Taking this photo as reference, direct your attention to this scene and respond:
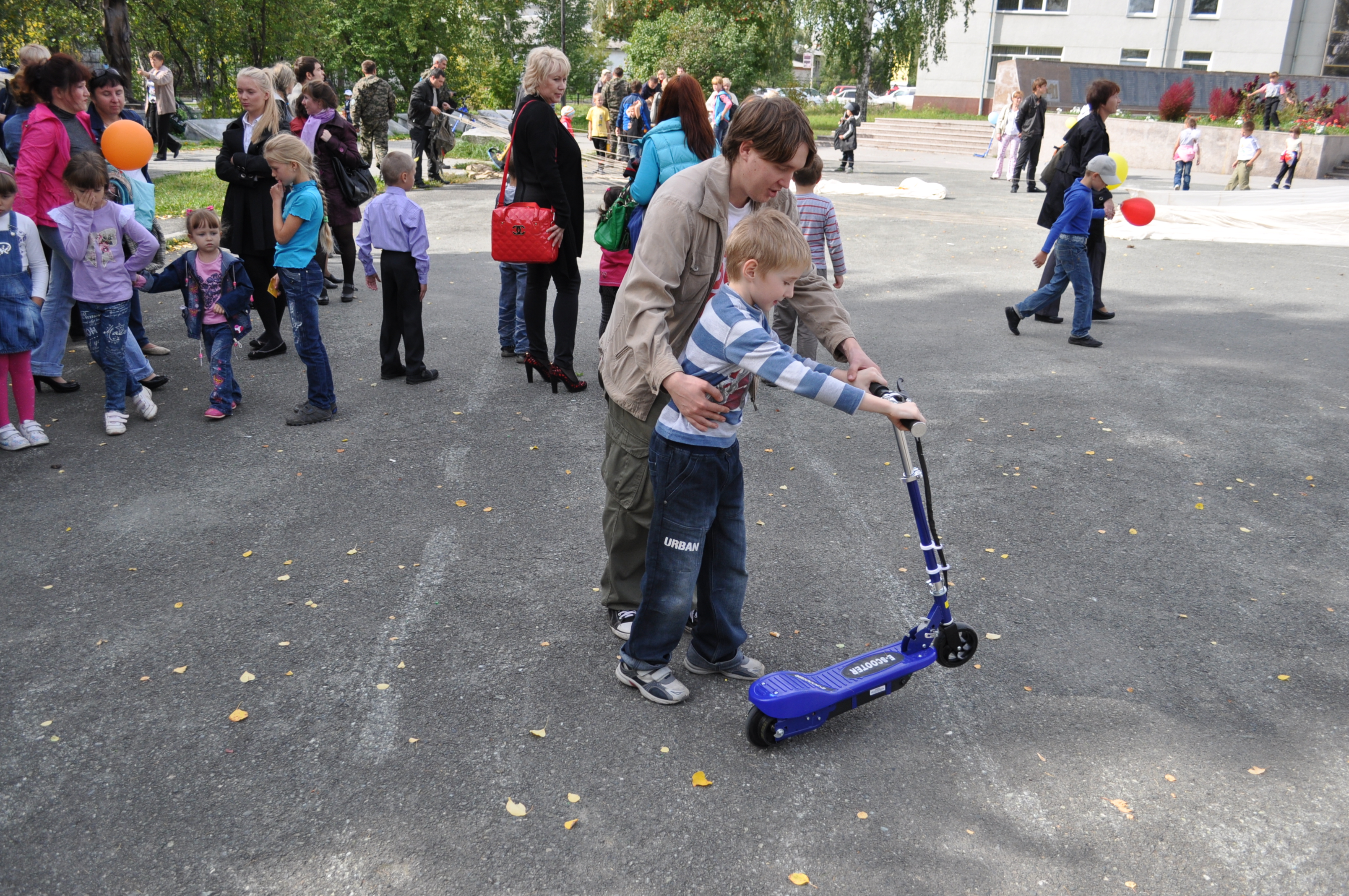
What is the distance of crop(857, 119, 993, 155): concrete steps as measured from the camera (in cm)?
3456

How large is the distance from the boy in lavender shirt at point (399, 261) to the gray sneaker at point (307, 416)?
0.93m

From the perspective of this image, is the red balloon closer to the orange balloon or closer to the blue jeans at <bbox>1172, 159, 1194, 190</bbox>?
the orange balloon

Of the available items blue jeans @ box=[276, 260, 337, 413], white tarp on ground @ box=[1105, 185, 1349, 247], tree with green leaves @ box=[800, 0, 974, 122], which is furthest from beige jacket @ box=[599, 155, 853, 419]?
tree with green leaves @ box=[800, 0, 974, 122]

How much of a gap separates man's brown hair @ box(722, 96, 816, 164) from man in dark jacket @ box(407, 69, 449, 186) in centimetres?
1517

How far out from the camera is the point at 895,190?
20094mm

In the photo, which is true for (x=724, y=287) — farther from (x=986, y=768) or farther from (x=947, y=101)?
(x=947, y=101)

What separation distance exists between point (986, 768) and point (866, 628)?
0.95 m

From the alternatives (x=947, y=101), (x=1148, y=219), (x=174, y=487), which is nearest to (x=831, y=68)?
(x=947, y=101)

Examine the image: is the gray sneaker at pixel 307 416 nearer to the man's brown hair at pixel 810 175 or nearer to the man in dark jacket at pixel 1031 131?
the man's brown hair at pixel 810 175

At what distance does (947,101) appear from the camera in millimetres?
46531

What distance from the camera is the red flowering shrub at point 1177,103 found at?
29109mm

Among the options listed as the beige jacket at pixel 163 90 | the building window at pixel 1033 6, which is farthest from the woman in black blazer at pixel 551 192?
the building window at pixel 1033 6

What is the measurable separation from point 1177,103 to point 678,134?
28.8 m

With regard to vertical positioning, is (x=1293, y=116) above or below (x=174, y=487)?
above
